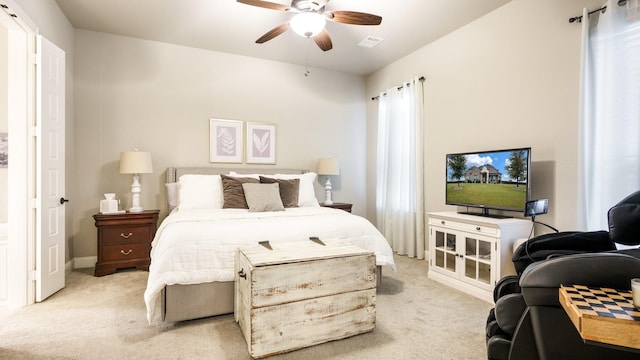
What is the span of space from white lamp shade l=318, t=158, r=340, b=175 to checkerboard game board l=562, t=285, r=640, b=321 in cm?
402

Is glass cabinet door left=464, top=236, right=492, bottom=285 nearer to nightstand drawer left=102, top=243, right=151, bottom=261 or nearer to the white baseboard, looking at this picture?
nightstand drawer left=102, top=243, right=151, bottom=261

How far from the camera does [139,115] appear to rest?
4117mm

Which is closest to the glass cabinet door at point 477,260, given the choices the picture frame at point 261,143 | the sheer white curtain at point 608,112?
the sheer white curtain at point 608,112

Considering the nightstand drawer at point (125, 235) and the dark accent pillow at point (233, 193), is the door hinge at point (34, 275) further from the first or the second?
the dark accent pillow at point (233, 193)

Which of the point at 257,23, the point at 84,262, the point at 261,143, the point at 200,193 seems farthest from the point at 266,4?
the point at 84,262

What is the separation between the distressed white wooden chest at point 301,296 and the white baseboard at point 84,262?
2706 millimetres

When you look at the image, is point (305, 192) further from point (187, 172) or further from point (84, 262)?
point (84, 262)

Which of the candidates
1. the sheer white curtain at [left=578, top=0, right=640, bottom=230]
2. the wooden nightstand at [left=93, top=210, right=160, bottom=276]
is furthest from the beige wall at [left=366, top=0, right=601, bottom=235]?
the wooden nightstand at [left=93, top=210, right=160, bottom=276]

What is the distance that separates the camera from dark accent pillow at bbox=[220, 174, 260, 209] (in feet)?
11.7

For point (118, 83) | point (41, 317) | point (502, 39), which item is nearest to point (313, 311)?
point (41, 317)

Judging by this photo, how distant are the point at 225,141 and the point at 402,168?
2.59 m

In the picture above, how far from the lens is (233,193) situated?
3.63 metres

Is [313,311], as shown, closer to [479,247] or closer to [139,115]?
[479,247]

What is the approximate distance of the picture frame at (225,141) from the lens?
4484 mm
